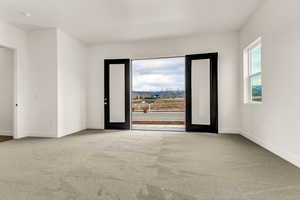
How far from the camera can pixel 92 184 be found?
199 cm

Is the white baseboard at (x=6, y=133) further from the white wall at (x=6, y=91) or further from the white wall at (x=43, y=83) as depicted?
the white wall at (x=43, y=83)

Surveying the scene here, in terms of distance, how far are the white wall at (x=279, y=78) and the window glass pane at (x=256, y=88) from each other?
1.10 ft

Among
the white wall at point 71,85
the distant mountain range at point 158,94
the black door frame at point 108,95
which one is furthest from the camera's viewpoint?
the distant mountain range at point 158,94

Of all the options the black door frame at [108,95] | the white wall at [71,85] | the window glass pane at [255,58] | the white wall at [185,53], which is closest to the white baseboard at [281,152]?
the white wall at [185,53]

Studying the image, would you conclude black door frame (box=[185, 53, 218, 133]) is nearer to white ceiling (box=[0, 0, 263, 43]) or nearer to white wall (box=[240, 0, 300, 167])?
white ceiling (box=[0, 0, 263, 43])

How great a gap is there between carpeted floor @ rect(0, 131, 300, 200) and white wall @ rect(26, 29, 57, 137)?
1.04 meters

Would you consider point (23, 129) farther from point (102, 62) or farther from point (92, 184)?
point (92, 184)

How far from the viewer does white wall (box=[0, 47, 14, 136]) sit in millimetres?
4879

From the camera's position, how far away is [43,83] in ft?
15.1

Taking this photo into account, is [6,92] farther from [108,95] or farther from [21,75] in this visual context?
[108,95]

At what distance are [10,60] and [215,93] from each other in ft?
19.3

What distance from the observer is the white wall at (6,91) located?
4879mm

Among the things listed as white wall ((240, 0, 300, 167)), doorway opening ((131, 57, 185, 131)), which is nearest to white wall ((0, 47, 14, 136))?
doorway opening ((131, 57, 185, 131))

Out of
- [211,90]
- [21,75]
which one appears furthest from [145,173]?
[21,75]
